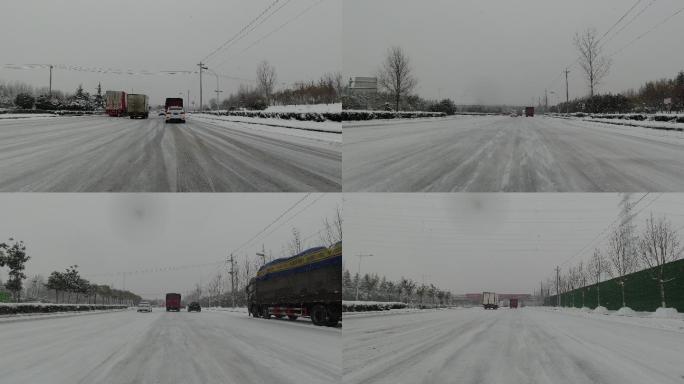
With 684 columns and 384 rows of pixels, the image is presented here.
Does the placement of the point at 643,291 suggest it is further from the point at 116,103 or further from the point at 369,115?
the point at 116,103

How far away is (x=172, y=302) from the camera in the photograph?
6538cm

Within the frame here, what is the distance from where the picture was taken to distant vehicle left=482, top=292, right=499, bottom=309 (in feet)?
282

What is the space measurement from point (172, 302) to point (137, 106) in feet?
79.9

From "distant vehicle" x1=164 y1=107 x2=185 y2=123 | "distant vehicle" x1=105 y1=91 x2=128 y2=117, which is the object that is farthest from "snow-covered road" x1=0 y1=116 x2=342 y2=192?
"distant vehicle" x1=105 y1=91 x2=128 y2=117

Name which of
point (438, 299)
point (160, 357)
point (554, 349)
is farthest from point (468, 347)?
point (438, 299)

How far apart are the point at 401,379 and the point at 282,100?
112348mm

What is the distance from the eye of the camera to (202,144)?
2753cm

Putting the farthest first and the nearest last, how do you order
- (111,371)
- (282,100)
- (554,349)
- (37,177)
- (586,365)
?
(282,100) → (37,177) → (554,349) → (586,365) → (111,371)

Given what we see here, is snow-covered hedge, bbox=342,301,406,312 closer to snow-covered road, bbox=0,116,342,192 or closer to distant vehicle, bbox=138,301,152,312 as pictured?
snow-covered road, bbox=0,116,342,192

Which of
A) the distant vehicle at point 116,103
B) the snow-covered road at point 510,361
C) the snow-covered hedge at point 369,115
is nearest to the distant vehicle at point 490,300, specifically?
the snow-covered hedge at point 369,115

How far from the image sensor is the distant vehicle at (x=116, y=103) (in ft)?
226

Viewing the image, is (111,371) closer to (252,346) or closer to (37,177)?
(252,346)

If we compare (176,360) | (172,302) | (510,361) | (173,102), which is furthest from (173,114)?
(510,361)

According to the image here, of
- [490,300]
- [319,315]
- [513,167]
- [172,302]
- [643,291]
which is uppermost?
[513,167]
